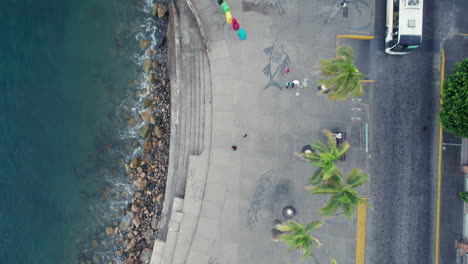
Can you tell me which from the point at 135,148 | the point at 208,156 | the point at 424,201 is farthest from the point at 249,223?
the point at 424,201

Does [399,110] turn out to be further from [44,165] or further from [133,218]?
[44,165]

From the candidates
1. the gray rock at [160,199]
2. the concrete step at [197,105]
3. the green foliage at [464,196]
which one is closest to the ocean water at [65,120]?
the gray rock at [160,199]

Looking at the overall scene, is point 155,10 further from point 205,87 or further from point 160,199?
point 160,199

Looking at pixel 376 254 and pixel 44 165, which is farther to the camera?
pixel 44 165

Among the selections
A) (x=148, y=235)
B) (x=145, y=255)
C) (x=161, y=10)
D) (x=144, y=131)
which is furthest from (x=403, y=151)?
(x=161, y=10)

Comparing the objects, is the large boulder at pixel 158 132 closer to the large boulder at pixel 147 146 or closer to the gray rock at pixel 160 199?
the large boulder at pixel 147 146

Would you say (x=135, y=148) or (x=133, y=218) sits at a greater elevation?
(x=135, y=148)
